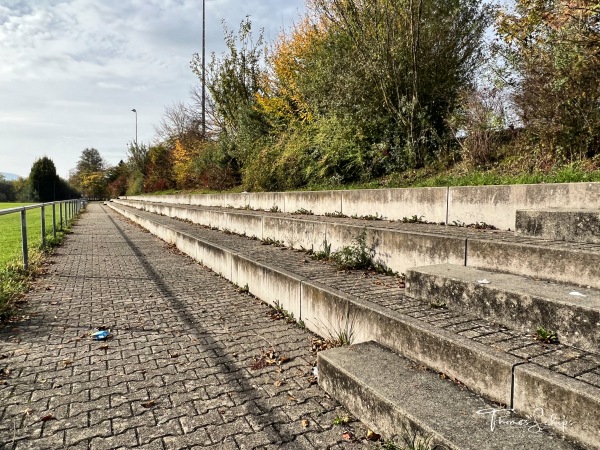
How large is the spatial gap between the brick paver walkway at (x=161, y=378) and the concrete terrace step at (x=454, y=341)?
1.33ft

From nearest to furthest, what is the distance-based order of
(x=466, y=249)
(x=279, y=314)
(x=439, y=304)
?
(x=439, y=304)
(x=466, y=249)
(x=279, y=314)

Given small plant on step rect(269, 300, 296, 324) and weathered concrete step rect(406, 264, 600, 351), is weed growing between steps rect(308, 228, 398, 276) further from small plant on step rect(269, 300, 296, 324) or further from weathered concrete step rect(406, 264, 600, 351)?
weathered concrete step rect(406, 264, 600, 351)

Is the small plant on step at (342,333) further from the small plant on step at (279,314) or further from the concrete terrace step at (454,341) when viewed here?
the small plant on step at (279,314)

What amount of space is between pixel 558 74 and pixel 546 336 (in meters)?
4.26

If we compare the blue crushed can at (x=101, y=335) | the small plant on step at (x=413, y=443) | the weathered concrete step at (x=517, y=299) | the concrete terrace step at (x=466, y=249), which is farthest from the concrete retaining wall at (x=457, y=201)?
the blue crushed can at (x=101, y=335)

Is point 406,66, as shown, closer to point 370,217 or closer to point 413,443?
point 370,217

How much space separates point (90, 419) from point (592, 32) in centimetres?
639

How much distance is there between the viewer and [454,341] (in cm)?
213

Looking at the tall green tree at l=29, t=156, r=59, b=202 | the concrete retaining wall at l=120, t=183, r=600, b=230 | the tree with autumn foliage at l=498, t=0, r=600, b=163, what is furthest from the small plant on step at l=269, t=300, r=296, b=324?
the tall green tree at l=29, t=156, r=59, b=202

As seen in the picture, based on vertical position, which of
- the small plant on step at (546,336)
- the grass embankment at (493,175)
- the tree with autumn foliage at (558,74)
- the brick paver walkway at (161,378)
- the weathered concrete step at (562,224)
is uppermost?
the tree with autumn foliage at (558,74)

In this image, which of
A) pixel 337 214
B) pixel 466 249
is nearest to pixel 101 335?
pixel 466 249

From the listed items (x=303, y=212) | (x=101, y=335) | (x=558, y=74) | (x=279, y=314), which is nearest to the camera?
(x=101, y=335)

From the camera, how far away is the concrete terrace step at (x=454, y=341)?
5.33 ft

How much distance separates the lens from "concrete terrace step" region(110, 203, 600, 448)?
5.33 ft
